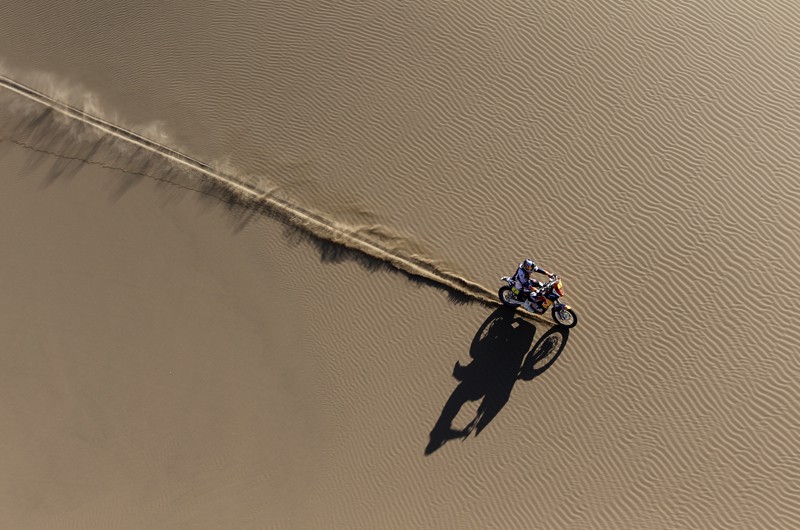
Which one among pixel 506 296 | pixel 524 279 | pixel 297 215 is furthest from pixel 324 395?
pixel 524 279

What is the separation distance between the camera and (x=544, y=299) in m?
9.62

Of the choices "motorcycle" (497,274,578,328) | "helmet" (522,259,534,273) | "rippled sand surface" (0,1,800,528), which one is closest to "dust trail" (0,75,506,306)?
"rippled sand surface" (0,1,800,528)

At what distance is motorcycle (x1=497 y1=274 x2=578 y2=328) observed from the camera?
9547mm

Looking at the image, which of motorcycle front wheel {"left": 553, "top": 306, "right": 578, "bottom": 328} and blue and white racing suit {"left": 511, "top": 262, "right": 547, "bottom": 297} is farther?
motorcycle front wheel {"left": 553, "top": 306, "right": 578, "bottom": 328}

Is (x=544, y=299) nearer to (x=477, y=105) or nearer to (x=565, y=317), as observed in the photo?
(x=565, y=317)

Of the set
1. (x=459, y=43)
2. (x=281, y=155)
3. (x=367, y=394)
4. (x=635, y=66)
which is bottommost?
(x=367, y=394)

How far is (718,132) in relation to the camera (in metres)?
10.9

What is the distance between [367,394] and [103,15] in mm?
10517

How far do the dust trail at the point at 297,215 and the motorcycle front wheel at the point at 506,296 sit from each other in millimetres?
267

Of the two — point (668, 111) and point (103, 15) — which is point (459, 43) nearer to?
point (668, 111)

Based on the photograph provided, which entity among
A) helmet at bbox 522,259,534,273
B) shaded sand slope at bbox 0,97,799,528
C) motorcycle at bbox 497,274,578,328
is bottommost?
shaded sand slope at bbox 0,97,799,528

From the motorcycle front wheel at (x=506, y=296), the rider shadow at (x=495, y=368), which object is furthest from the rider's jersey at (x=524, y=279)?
the rider shadow at (x=495, y=368)

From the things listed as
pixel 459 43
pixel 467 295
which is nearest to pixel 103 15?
pixel 459 43

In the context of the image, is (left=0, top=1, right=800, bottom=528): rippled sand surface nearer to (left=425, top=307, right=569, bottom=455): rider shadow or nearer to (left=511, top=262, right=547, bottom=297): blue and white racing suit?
(left=425, top=307, right=569, bottom=455): rider shadow
